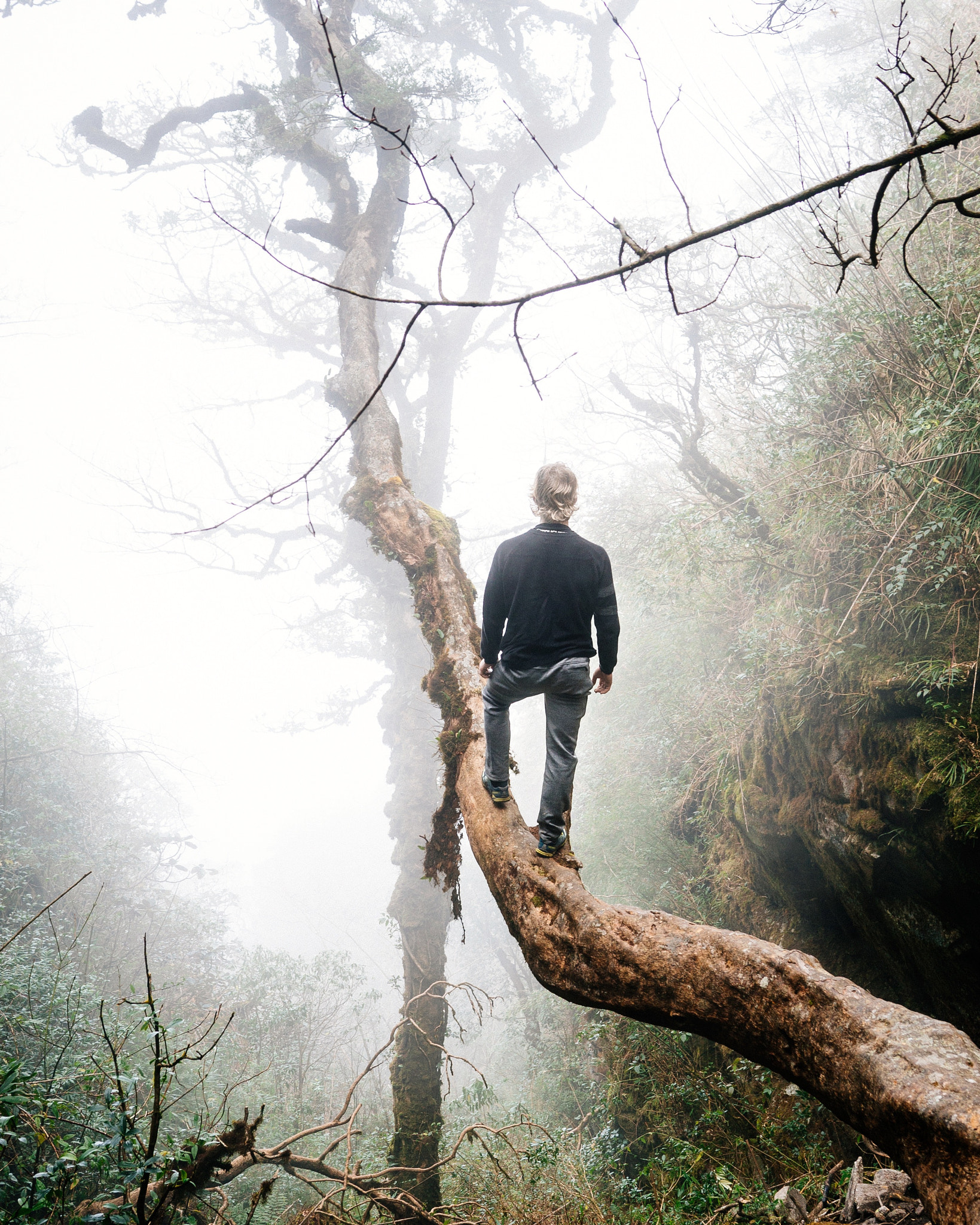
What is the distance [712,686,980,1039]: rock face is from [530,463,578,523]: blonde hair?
2.64 m

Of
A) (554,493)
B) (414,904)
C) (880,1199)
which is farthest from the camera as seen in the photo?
(414,904)

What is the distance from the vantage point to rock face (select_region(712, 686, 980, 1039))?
3.24m

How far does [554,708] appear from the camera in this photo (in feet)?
8.79

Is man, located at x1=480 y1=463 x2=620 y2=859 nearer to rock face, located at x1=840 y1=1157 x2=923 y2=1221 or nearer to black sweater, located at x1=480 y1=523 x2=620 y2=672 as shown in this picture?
black sweater, located at x1=480 y1=523 x2=620 y2=672

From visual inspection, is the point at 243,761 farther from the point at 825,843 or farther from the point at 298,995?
the point at 825,843

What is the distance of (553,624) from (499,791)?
38.5 inches

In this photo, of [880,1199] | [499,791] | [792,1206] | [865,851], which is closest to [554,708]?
[499,791]

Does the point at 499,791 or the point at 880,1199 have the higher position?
the point at 499,791

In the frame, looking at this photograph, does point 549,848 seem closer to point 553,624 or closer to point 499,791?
point 499,791

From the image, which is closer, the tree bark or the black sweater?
the tree bark

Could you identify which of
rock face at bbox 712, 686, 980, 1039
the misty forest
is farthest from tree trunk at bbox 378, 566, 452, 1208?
rock face at bbox 712, 686, 980, 1039

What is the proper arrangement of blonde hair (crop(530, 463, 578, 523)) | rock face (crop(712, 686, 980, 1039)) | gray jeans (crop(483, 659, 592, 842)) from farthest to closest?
rock face (crop(712, 686, 980, 1039))
blonde hair (crop(530, 463, 578, 523))
gray jeans (crop(483, 659, 592, 842))

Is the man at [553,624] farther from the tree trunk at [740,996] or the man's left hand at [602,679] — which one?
the tree trunk at [740,996]

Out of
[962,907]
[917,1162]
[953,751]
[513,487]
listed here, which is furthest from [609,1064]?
[513,487]
